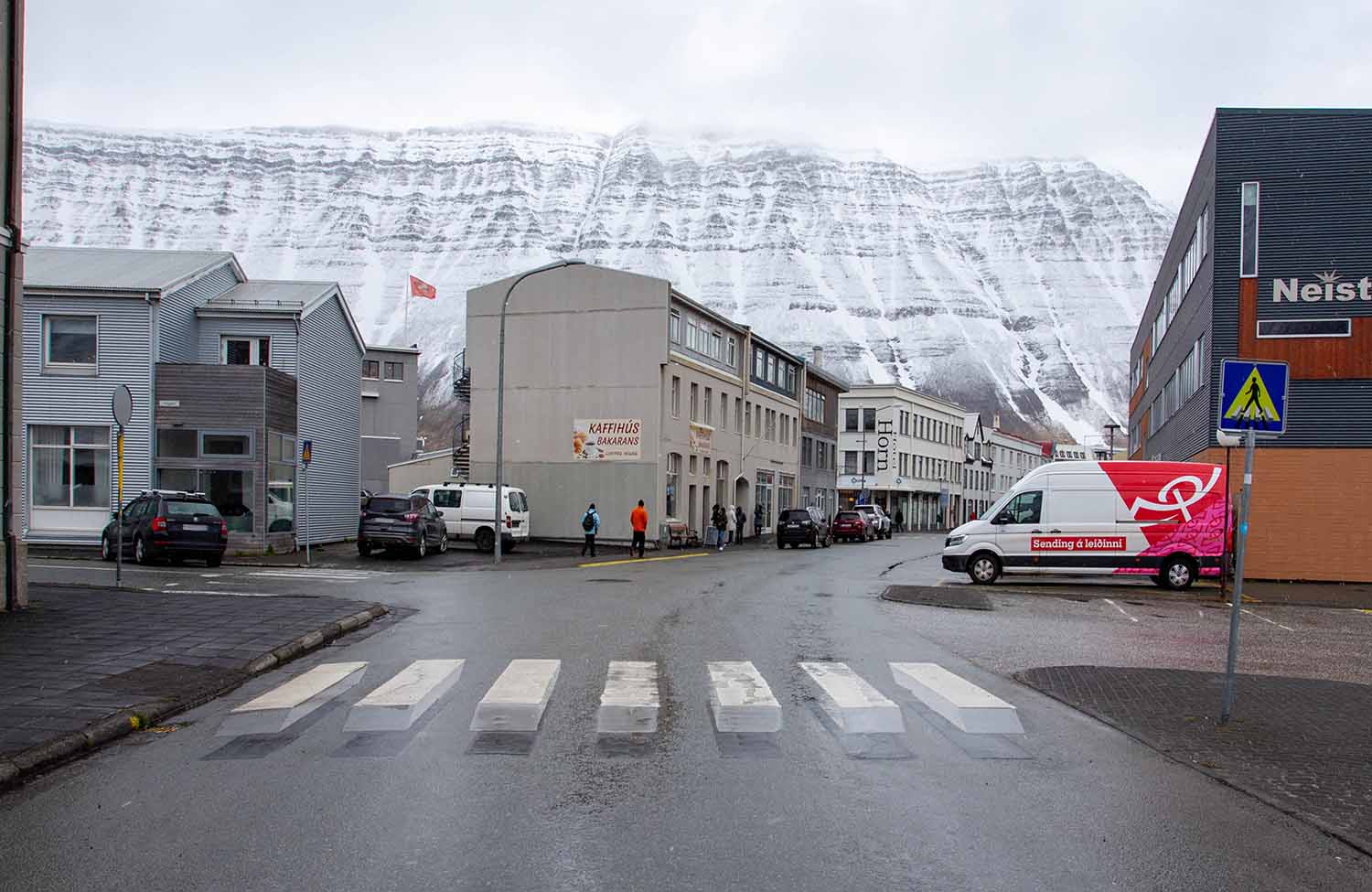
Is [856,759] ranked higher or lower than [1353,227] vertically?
lower

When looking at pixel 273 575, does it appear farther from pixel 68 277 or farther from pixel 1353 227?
pixel 1353 227

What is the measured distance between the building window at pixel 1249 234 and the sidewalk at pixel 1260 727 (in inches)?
718

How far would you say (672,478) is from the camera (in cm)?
4394

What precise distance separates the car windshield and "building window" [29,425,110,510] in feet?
16.5

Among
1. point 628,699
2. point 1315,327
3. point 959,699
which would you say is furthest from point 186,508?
point 1315,327

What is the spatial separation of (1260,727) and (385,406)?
58770 mm

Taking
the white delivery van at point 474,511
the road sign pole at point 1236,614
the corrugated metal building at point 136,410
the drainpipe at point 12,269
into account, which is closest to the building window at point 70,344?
the corrugated metal building at point 136,410

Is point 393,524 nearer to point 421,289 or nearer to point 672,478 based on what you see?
point 672,478

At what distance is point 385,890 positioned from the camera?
4621mm

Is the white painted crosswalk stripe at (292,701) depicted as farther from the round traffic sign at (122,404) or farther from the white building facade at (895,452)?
the white building facade at (895,452)

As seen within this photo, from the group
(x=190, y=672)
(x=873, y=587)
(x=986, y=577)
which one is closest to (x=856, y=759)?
(x=190, y=672)

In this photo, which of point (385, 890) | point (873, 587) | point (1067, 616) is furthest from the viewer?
point (873, 587)

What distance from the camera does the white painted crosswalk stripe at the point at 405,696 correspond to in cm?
817

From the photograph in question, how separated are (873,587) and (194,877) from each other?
19258 millimetres
